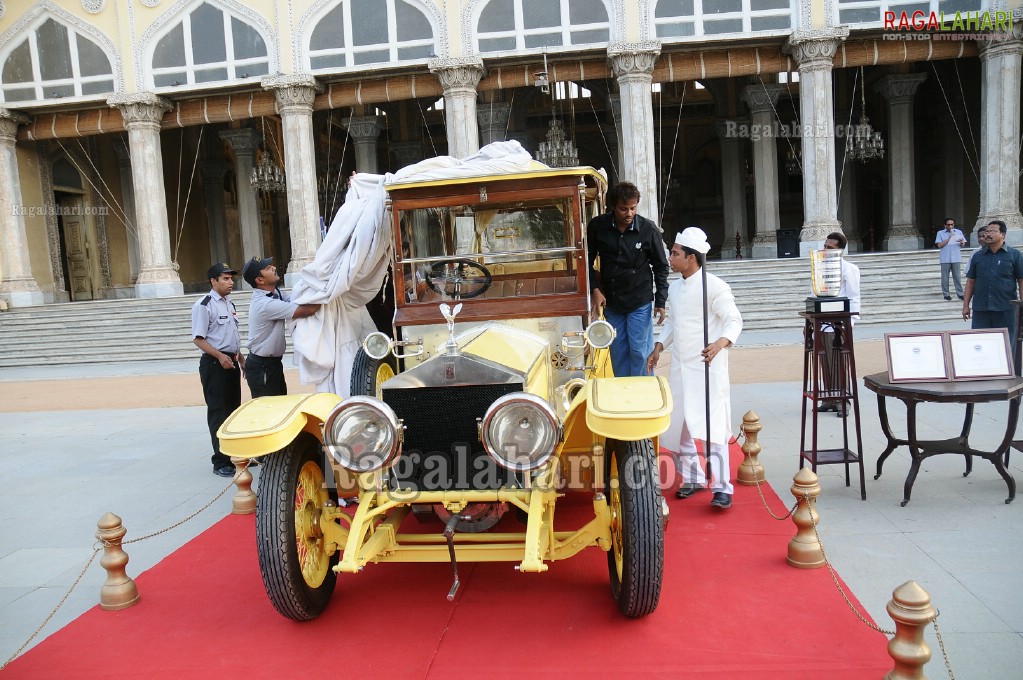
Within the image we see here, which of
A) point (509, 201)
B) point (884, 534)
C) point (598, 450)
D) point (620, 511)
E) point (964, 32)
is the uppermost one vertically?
point (964, 32)

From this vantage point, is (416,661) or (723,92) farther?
(723,92)

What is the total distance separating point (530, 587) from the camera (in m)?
3.59

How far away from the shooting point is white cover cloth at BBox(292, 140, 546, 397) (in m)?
4.82

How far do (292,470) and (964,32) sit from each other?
18.6 metres

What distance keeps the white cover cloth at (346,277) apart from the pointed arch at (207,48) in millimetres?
14220

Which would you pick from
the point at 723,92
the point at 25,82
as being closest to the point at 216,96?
the point at 25,82

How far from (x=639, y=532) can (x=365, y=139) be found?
20.1 meters

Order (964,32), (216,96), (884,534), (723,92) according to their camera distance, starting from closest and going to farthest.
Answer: (884,534) < (964,32) < (216,96) < (723,92)

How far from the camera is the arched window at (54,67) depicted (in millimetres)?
17906

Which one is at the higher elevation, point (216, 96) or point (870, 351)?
point (216, 96)

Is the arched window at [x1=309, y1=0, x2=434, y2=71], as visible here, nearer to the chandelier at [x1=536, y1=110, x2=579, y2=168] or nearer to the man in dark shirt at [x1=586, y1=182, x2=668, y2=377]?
the chandelier at [x1=536, y1=110, x2=579, y2=168]

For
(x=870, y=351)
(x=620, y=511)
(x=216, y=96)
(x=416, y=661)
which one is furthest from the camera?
(x=216, y=96)

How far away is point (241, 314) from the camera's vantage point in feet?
51.8

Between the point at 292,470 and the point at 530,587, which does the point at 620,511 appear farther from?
the point at 292,470
